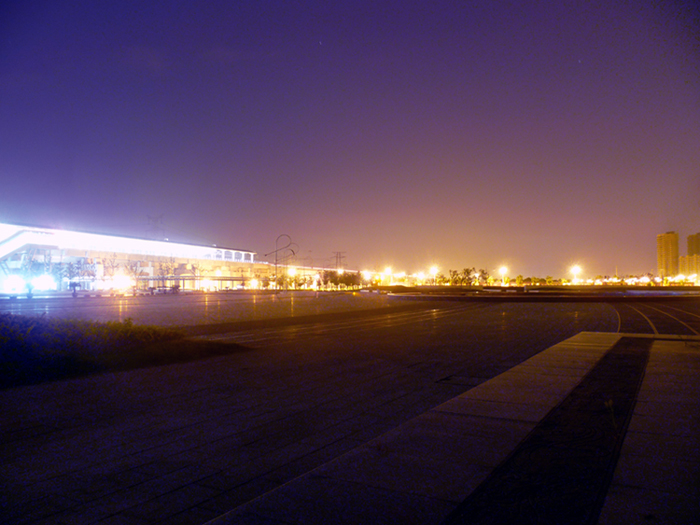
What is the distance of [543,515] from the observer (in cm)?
407

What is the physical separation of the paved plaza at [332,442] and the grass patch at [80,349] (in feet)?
3.79

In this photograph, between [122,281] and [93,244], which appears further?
[93,244]

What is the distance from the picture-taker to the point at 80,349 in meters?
12.2

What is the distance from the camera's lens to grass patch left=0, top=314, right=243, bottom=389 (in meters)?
10.7

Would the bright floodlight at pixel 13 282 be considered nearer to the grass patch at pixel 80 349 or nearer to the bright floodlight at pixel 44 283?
the bright floodlight at pixel 44 283

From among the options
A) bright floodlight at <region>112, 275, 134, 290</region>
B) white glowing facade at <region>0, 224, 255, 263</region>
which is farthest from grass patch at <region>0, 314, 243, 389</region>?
bright floodlight at <region>112, 275, 134, 290</region>

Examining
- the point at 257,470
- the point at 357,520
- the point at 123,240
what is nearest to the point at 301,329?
the point at 257,470

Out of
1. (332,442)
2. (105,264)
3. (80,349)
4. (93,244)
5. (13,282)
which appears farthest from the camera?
(93,244)

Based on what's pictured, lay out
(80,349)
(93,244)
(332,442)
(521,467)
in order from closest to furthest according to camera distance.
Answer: (521,467)
(332,442)
(80,349)
(93,244)

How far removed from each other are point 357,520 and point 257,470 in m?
1.63

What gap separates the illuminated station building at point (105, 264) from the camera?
Result: 81.4 m

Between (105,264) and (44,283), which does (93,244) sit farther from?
(44,283)

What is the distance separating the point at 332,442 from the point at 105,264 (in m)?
113

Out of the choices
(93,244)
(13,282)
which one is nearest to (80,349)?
(13,282)
